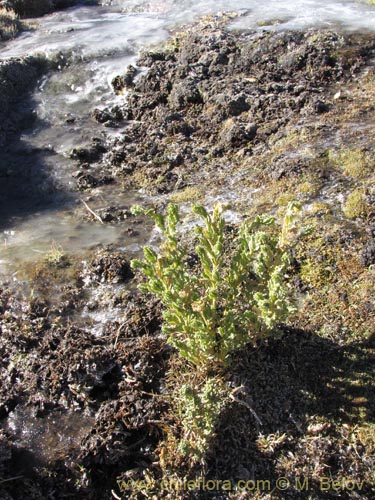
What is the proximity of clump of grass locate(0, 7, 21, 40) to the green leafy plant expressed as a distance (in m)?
12.4

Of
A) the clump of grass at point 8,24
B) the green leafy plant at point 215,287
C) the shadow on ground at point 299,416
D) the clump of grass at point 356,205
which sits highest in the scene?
the clump of grass at point 8,24

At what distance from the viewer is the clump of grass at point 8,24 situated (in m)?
13.3

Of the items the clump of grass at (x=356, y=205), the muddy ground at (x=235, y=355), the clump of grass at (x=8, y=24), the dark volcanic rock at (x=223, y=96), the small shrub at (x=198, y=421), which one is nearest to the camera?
the small shrub at (x=198, y=421)

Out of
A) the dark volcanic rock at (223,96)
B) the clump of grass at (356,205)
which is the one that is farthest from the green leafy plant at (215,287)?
the dark volcanic rock at (223,96)

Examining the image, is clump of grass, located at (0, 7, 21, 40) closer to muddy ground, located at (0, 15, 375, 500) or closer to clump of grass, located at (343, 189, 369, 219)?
muddy ground, located at (0, 15, 375, 500)

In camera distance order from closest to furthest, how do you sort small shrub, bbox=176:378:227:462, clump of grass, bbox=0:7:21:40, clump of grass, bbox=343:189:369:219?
small shrub, bbox=176:378:227:462
clump of grass, bbox=343:189:369:219
clump of grass, bbox=0:7:21:40

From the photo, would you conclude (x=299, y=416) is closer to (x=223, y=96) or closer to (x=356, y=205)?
(x=356, y=205)

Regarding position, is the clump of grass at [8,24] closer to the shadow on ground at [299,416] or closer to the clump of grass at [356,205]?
the clump of grass at [356,205]

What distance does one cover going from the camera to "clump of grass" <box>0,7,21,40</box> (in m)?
13.3

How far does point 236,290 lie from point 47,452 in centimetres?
194

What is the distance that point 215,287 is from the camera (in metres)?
3.61

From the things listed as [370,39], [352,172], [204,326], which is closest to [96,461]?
[204,326]

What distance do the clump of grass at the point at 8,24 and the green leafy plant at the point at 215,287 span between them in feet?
40.5

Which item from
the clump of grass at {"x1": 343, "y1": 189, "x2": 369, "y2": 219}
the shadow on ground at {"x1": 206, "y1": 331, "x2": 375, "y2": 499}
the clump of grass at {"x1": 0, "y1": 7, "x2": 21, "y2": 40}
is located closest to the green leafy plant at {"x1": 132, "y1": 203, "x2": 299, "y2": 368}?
the shadow on ground at {"x1": 206, "y1": 331, "x2": 375, "y2": 499}
